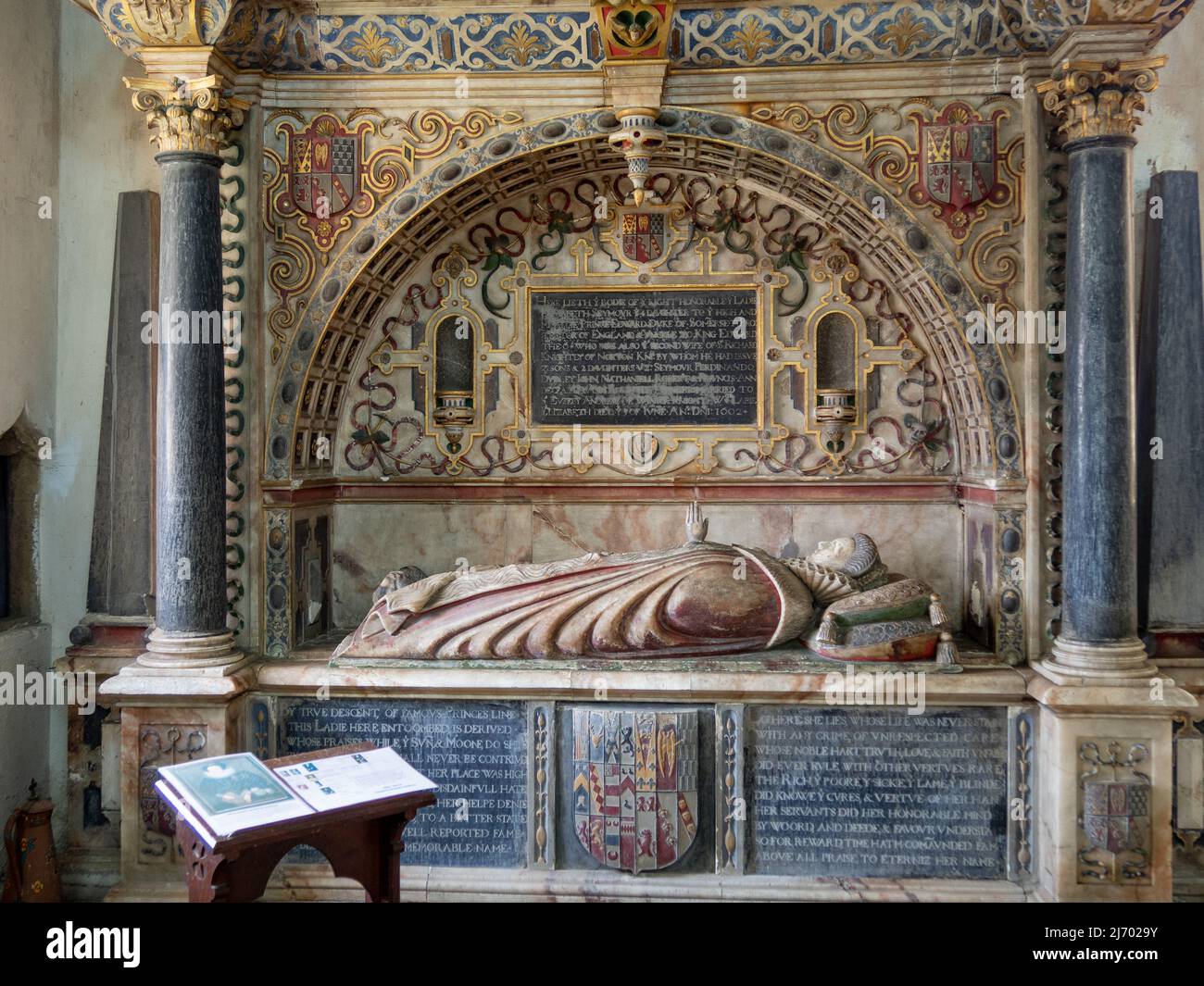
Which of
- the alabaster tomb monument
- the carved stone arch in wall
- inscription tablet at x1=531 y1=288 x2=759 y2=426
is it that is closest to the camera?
the alabaster tomb monument

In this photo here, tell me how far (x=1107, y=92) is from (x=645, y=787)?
136 inches

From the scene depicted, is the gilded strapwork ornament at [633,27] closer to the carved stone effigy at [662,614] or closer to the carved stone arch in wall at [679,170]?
the carved stone arch in wall at [679,170]

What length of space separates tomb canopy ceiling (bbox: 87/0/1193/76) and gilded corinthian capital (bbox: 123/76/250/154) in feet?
0.37

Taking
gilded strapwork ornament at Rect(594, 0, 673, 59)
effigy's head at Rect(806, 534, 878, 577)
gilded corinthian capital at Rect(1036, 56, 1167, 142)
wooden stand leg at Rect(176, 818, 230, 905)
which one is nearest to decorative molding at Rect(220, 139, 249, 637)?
gilded strapwork ornament at Rect(594, 0, 673, 59)

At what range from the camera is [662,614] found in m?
4.63

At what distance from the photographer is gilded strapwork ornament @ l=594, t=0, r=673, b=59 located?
14.7 ft

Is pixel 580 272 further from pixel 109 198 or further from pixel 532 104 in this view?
pixel 109 198

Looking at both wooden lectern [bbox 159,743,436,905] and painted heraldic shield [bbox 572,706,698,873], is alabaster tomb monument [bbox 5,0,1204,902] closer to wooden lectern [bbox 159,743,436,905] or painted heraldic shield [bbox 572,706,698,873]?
painted heraldic shield [bbox 572,706,698,873]

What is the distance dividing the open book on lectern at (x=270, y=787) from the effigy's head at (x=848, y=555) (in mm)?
2399

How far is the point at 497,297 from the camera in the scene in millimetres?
5473

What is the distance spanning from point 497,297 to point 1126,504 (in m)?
3.13

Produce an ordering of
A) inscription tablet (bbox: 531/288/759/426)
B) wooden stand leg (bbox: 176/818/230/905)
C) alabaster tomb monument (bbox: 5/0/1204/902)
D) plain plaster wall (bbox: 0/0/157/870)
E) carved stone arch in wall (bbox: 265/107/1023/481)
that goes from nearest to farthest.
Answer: wooden stand leg (bbox: 176/818/230/905) → alabaster tomb monument (bbox: 5/0/1204/902) → carved stone arch in wall (bbox: 265/107/1023/481) → plain plaster wall (bbox: 0/0/157/870) → inscription tablet (bbox: 531/288/759/426)

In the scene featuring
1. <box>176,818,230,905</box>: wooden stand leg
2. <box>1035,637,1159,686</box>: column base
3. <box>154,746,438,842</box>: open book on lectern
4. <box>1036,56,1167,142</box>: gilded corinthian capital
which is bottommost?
<box>176,818,230,905</box>: wooden stand leg

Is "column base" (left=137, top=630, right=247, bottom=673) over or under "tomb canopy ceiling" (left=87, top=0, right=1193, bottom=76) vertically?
under
